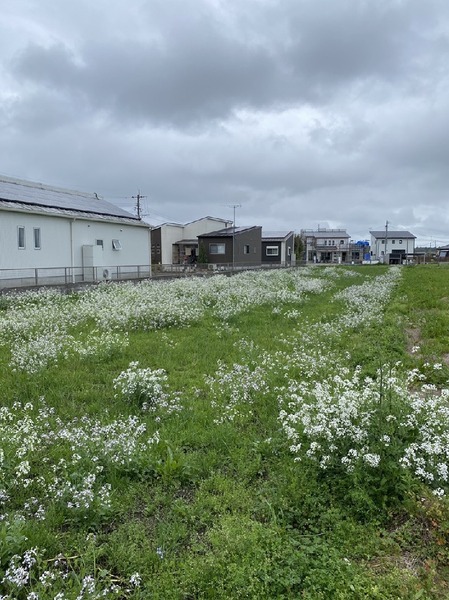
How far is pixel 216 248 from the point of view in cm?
5316

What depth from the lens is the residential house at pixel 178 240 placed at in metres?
54.2

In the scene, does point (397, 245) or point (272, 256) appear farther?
point (397, 245)

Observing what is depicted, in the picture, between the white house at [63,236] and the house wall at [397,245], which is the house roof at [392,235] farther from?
the white house at [63,236]

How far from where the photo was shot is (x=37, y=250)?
23.1m

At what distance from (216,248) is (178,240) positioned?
7214mm

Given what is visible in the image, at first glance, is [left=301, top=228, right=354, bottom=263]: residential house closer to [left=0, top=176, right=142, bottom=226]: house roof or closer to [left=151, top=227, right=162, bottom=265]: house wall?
[left=151, top=227, right=162, bottom=265]: house wall

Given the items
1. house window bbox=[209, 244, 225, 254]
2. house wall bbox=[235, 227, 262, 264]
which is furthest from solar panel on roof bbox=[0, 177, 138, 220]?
house wall bbox=[235, 227, 262, 264]

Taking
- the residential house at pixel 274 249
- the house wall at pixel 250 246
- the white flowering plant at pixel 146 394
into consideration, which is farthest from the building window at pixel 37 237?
the residential house at pixel 274 249

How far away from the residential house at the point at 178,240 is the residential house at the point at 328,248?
47.6 meters

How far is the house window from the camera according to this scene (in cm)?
5297

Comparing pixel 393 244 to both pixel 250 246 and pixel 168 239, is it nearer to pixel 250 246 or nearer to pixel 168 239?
pixel 250 246

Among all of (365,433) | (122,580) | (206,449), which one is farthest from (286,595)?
(206,449)

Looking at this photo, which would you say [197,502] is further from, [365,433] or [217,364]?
[217,364]

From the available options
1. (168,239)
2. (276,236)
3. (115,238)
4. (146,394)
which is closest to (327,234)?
(276,236)
